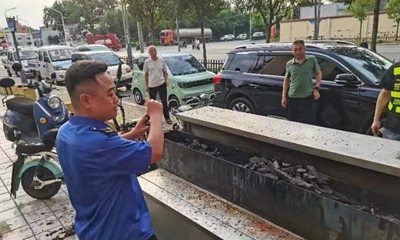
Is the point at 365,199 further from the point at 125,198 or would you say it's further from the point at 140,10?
the point at 140,10

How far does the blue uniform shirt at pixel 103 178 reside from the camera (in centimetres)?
130

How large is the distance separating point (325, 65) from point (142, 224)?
453cm

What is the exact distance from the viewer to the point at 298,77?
462 cm

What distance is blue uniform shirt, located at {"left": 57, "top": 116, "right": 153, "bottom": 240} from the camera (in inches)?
51.1

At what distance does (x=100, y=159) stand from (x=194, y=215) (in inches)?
48.9

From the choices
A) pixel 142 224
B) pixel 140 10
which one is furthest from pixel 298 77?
pixel 140 10

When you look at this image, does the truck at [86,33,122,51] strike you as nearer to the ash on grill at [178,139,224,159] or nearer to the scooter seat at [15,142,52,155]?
the scooter seat at [15,142,52,155]

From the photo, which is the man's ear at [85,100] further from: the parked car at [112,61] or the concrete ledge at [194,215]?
the parked car at [112,61]

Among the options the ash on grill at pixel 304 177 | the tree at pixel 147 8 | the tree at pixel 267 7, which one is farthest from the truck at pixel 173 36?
the ash on grill at pixel 304 177

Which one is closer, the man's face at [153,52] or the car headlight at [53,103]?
the car headlight at [53,103]

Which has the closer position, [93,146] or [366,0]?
[93,146]

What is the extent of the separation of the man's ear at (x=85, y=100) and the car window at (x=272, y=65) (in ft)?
15.9

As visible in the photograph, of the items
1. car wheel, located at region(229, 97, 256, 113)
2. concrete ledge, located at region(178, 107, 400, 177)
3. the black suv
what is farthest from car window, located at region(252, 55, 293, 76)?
concrete ledge, located at region(178, 107, 400, 177)

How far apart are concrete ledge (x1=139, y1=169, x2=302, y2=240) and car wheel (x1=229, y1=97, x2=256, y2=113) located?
3493 mm
